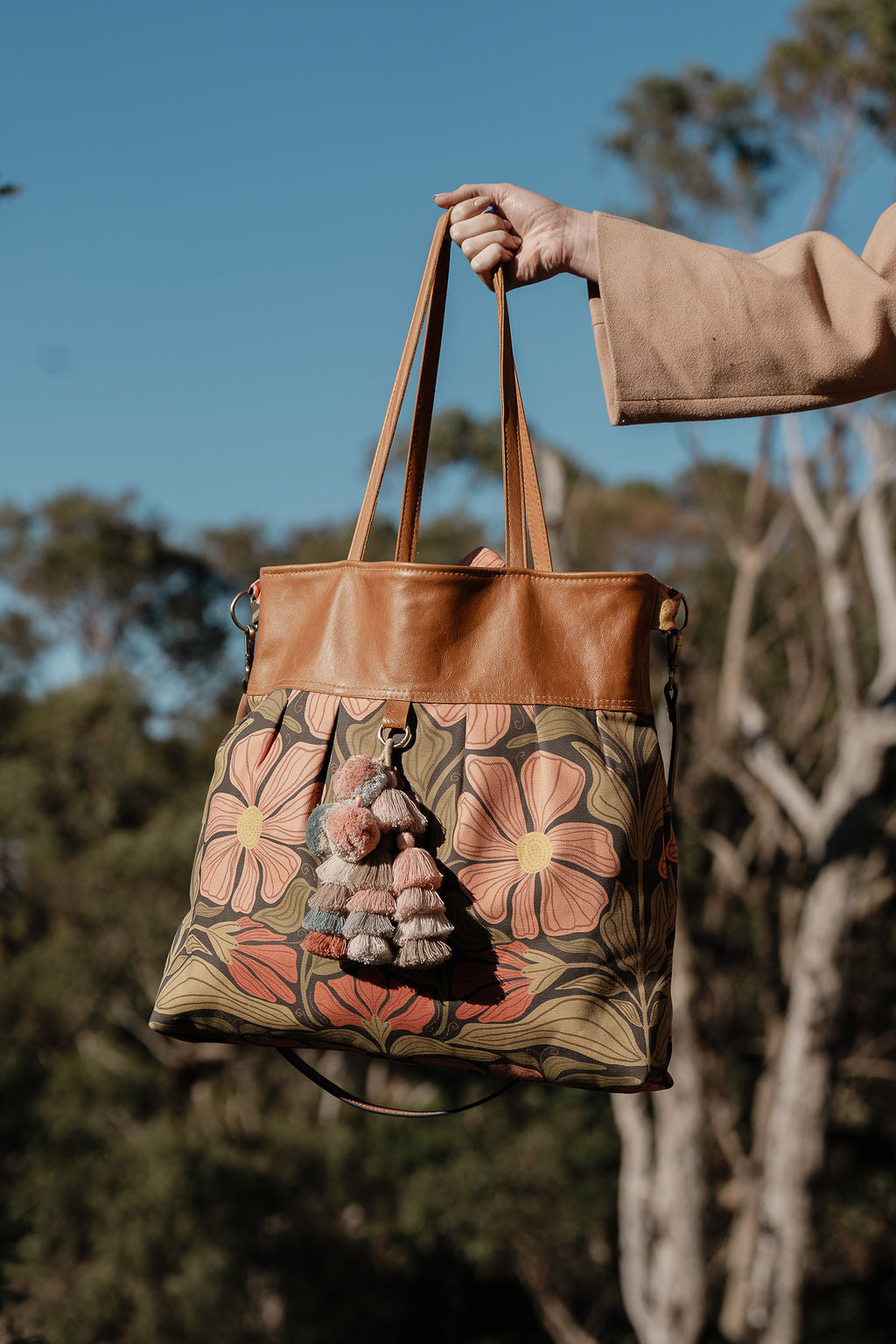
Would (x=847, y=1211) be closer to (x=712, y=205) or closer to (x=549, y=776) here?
(x=712, y=205)

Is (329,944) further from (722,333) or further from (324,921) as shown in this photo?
(722,333)

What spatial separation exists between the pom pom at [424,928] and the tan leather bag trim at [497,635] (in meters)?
0.24

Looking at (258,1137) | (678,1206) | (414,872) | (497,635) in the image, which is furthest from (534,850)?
(258,1137)

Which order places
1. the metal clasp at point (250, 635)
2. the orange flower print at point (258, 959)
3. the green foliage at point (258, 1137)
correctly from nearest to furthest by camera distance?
the orange flower print at point (258, 959), the metal clasp at point (250, 635), the green foliage at point (258, 1137)

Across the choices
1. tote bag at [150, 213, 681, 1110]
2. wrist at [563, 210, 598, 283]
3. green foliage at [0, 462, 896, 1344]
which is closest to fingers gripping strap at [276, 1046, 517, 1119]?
tote bag at [150, 213, 681, 1110]

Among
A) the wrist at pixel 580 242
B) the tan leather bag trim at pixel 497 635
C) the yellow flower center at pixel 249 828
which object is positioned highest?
the wrist at pixel 580 242

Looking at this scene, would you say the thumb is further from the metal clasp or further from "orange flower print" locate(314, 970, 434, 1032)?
"orange flower print" locate(314, 970, 434, 1032)

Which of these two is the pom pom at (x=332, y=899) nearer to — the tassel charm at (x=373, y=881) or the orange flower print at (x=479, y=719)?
the tassel charm at (x=373, y=881)

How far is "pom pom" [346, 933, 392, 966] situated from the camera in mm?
1092

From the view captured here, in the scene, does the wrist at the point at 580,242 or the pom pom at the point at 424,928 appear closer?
the pom pom at the point at 424,928

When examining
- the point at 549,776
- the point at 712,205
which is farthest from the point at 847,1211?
the point at 549,776

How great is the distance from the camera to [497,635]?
1208mm

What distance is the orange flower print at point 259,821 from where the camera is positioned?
4.01ft

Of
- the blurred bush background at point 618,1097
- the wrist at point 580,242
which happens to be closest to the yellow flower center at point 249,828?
the wrist at point 580,242
